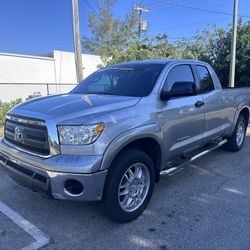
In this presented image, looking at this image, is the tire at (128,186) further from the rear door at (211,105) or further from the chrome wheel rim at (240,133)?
the chrome wheel rim at (240,133)

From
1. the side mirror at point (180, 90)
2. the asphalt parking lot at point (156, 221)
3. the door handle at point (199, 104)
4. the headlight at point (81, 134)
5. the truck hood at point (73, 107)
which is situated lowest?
the asphalt parking lot at point (156, 221)

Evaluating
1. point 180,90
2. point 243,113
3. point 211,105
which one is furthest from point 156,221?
point 243,113

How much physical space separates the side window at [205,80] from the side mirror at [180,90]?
0.44m

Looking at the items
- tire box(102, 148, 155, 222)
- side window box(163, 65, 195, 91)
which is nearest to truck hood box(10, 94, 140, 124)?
tire box(102, 148, 155, 222)

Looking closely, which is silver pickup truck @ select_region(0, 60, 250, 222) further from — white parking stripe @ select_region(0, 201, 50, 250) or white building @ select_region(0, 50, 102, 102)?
white building @ select_region(0, 50, 102, 102)

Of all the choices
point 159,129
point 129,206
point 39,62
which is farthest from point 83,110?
point 39,62

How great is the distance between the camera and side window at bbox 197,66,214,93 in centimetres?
468

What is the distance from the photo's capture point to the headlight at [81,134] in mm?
2791

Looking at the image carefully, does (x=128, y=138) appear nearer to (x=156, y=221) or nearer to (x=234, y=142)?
(x=156, y=221)

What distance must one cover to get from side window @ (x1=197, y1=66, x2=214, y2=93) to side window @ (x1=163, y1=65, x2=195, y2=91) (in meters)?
0.31

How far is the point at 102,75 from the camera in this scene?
4594 millimetres

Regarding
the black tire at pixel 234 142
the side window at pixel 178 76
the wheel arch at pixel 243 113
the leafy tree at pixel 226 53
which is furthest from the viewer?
the leafy tree at pixel 226 53

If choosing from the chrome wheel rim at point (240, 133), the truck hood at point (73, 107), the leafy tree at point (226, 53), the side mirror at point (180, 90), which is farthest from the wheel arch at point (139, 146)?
the leafy tree at point (226, 53)

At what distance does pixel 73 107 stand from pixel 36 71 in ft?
69.7
